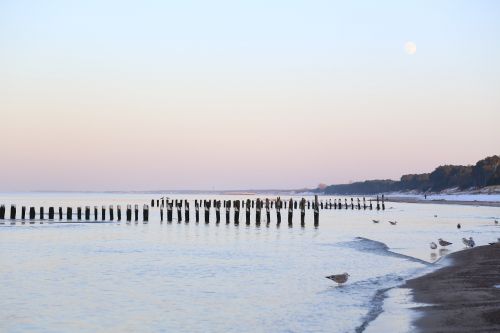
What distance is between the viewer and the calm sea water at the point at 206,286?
1420 cm

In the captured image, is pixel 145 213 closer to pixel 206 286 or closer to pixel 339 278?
pixel 206 286

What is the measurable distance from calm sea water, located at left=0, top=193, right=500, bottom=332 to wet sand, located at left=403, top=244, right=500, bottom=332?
60cm

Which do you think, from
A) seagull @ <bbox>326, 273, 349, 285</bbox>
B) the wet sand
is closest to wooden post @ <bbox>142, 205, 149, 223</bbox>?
the wet sand

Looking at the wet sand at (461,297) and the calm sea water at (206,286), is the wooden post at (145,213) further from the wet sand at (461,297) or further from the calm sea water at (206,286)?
the wet sand at (461,297)

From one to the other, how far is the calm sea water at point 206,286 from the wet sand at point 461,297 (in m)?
0.60

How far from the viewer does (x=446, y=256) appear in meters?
27.4

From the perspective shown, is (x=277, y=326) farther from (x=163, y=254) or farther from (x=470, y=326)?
(x=163, y=254)

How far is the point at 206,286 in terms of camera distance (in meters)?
19.9

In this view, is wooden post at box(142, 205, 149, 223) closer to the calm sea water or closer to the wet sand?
the calm sea water

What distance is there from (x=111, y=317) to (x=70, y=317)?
971mm

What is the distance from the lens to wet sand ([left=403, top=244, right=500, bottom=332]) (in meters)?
12.2

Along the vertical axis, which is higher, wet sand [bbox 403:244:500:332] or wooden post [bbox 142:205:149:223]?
wooden post [bbox 142:205:149:223]

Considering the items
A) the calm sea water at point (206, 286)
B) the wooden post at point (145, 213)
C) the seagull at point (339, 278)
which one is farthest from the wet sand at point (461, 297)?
the wooden post at point (145, 213)

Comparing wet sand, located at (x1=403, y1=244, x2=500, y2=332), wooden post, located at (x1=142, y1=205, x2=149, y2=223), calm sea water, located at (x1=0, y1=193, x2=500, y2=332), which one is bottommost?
calm sea water, located at (x1=0, y1=193, x2=500, y2=332)
